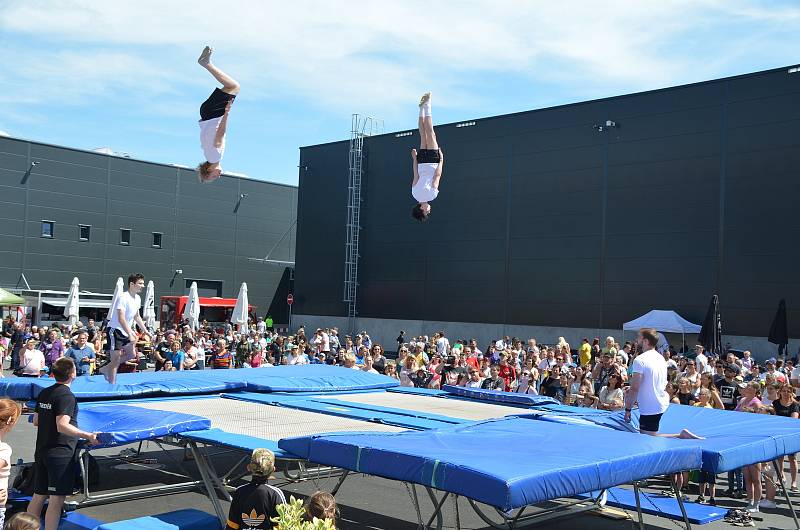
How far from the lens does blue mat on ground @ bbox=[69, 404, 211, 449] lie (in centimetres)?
669

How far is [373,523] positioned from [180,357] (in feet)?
33.0

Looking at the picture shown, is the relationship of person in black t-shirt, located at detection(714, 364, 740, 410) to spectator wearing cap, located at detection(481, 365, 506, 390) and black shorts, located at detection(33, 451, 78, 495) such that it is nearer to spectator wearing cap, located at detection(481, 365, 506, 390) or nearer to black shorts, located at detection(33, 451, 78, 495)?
spectator wearing cap, located at detection(481, 365, 506, 390)

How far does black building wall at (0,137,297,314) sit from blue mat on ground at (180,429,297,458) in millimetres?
30017

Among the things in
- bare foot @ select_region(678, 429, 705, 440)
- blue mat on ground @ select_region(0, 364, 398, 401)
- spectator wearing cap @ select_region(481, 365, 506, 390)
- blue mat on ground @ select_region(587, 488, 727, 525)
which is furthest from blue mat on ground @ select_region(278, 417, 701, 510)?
spectator wearing cap @ select_region(481, 365, 506, 390)

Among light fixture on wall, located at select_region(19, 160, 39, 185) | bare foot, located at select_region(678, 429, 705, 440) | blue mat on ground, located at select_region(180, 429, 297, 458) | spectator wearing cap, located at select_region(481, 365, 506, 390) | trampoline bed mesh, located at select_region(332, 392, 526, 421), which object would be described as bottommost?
spectator wearing cap, located at select_region(481, 365, 506, 390)

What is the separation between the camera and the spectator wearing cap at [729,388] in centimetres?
1243

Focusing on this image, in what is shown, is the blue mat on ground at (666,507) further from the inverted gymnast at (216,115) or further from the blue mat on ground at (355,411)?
the inverted gymnast at (216,115)

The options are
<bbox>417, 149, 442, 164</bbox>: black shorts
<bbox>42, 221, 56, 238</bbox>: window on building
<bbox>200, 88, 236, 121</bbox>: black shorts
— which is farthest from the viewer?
<bbox>42, 221, 56, 238</bbox>: window on building

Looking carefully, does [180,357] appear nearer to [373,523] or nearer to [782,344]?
[373,523]

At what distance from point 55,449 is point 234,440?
1.48 metres

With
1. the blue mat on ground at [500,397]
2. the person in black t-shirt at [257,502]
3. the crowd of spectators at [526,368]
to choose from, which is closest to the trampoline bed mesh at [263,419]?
the person in black t-shirt at [257,502]

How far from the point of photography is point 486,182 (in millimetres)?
28328

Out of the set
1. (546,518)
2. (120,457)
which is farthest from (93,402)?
(546,518)

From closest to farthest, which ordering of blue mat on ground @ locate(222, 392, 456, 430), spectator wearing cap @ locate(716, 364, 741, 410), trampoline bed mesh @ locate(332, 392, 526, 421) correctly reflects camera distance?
blue mat on ground @ locate(222, 392, 456, 430), trampoline bed mesh @ locate(332, 392, 526, 421), spectator wearing cap @ locate(716, 364, 741, 410)
